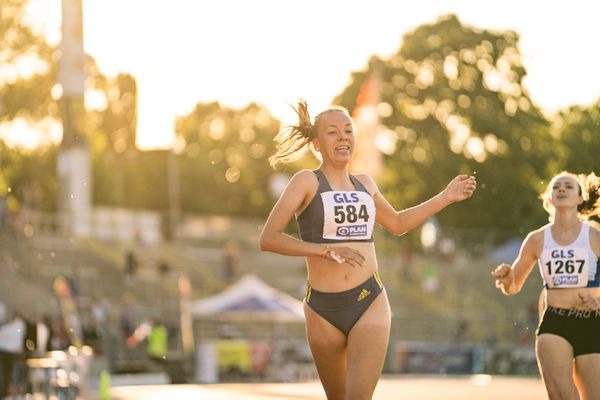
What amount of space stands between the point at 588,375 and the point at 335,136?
2438 mm

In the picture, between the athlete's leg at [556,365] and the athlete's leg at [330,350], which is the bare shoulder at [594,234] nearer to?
the athlete's leg at [556,365]

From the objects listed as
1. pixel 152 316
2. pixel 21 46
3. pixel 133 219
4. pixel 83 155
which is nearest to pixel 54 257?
pixel 83 155

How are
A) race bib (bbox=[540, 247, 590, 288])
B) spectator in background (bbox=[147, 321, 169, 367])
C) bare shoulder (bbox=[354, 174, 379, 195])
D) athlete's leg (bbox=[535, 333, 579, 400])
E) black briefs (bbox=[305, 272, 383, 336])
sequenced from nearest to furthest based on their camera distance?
black briefs (bbox=[305, 272, 383, 336]) → bare shoulder (bbox=[354, 174, 379, 195]) → athlete's leg (bbox=[535, 333, 579, 400]) → race bib (bbox=[540, 247, 590, 288]) → spectator in background (bbox=[147, 321, 169, 367])

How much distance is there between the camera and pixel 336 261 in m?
8.34

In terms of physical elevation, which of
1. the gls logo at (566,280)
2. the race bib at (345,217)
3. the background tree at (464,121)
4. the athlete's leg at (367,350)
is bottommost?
the athlete's leg at (367,350)

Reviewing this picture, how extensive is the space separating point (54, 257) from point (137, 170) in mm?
39052

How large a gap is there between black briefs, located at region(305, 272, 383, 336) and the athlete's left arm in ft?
1.72

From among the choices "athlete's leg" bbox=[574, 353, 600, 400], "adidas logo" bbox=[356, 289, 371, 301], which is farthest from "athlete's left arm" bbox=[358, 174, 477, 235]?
"athlete's leg" bbox=[574, 353, 600, 400]

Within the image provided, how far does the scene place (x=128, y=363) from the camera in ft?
110

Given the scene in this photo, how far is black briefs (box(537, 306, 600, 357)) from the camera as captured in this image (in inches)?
386

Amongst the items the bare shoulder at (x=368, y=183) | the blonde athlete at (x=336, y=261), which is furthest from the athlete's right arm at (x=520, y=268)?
the blonde athlete at (x=336, y=261)

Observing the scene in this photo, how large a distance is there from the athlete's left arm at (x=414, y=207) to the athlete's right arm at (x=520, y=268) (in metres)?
1.11

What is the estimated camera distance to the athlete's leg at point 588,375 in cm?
972

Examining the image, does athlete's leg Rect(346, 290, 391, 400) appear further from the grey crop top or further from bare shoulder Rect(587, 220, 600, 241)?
bare shoulder Rect(587, 220, 600, 241)
